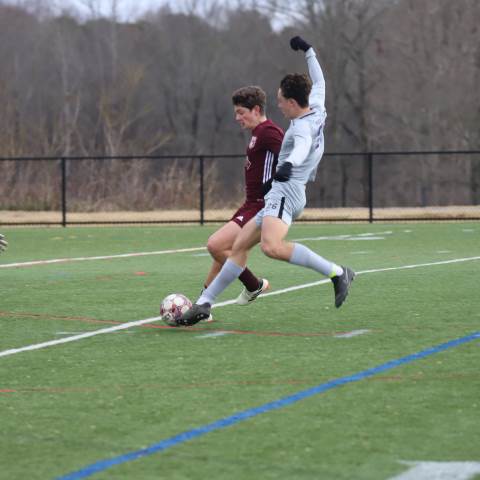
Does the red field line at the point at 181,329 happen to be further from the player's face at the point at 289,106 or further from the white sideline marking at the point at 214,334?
the player's face at the point at 289,106

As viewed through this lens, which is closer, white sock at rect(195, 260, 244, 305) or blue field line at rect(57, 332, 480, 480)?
blue field line at rect(57, 332, 480, 480)

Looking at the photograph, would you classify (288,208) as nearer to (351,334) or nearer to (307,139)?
(307,139)

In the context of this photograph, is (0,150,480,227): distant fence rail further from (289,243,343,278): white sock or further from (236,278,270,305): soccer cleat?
(289,243,343,278): white sock

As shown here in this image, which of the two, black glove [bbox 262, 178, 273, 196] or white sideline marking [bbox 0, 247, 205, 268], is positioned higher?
black glove [bbox 262, 178, 273, 196]

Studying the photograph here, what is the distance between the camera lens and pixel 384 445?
600cm

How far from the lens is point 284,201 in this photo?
10.5 meters

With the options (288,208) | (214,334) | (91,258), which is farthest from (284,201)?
(91,258)

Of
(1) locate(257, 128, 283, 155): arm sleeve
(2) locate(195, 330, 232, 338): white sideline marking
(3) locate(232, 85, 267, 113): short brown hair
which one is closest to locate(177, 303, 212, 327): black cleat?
(2) locate(195, 330, 232, 338): white sideline marking

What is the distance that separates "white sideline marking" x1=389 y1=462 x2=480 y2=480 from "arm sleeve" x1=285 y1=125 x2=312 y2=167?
4652mm

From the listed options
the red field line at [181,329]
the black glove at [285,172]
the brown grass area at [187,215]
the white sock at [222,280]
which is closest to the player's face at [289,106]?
the black glove at [285,172]

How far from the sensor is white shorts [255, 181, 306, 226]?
1045 centimetres

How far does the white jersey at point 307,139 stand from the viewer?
10117 mm

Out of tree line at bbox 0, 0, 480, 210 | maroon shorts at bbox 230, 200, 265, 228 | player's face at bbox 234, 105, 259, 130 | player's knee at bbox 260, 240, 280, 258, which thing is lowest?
player's knee at bbox 260, 240, 280, 258

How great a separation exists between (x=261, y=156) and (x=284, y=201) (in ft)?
2.60
